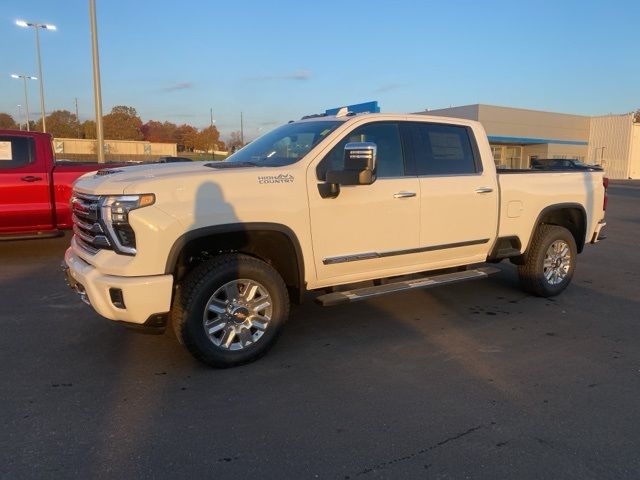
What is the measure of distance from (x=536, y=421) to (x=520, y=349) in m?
1.34

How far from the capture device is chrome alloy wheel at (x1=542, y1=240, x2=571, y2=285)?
6340 mm

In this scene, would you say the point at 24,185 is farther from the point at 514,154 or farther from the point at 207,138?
the point at 207,138

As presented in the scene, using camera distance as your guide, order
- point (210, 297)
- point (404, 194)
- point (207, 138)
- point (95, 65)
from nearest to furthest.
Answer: point (210, 297), point (404, 194), point (95, 65), point (207, 138)

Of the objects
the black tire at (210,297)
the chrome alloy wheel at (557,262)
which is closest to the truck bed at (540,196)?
the chrome alloy wheel at (557,262)

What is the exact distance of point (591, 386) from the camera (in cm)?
395

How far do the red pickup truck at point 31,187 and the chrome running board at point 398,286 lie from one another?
18.8 feet

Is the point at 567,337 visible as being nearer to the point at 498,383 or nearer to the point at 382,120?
the point at 498,383

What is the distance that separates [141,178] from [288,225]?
1.17 metres

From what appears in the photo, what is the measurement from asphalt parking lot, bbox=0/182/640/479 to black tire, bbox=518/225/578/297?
422 mm

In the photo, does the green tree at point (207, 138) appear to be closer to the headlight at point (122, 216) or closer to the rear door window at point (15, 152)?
the rear door window at point (15, 152)

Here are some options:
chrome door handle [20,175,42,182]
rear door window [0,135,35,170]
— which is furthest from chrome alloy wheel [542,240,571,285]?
rear door window [0,135,35,170]

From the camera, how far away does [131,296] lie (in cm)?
374

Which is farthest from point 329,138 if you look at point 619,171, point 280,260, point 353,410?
point 619,171

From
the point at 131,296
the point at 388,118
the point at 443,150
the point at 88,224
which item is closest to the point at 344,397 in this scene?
the point at 131,296
